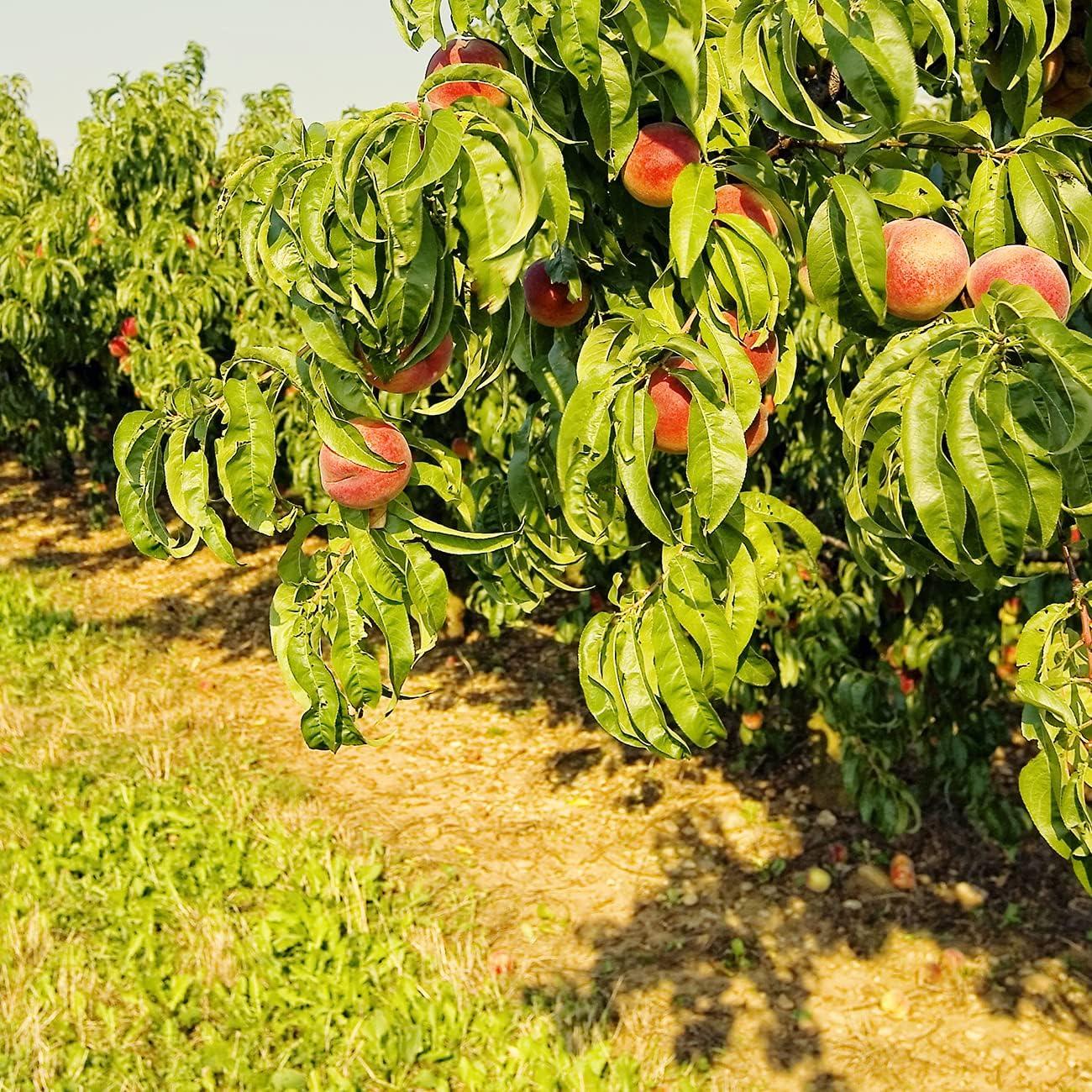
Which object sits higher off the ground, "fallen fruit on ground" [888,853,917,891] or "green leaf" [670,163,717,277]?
"green leaf" [670,163,717,277]

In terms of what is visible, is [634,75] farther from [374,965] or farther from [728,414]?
[374,965]

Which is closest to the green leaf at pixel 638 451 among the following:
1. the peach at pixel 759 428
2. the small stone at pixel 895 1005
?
the peach at pixel 759 428

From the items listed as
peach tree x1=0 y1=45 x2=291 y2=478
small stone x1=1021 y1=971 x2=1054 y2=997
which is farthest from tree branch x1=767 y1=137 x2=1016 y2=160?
peach tree x1=0 y1=45 x2=291 y2=478

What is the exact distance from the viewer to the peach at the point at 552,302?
4.50ft

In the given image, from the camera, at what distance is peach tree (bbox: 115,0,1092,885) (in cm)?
96

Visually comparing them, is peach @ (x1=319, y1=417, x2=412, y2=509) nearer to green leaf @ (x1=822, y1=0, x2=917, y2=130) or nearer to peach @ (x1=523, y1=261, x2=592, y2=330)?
peach @ (x1=523, y1=261, x2=592, y2=330)

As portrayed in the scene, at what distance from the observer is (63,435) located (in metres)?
9.76

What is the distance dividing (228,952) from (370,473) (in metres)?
2.87

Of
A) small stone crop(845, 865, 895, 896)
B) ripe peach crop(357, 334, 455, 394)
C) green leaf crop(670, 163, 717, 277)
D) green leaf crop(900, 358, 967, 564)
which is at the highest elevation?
green leaf crop(670, 163, 717, 277)

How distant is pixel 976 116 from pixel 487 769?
4.62 metres

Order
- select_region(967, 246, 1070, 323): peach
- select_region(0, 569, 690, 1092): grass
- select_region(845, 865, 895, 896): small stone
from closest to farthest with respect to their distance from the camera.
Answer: select_region(967, 246, 1070, 323): peach → select_region(0, 569, 690, 1092): grass → select_region(845, 865, 895, 896): small stone

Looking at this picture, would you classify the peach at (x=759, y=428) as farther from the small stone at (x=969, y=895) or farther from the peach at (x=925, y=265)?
the small stone at (x=969, y=895)

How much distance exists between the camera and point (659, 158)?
1122 millimetres

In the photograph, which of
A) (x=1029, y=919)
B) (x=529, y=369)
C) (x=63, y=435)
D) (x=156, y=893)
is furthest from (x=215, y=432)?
(x=63, y=435)
